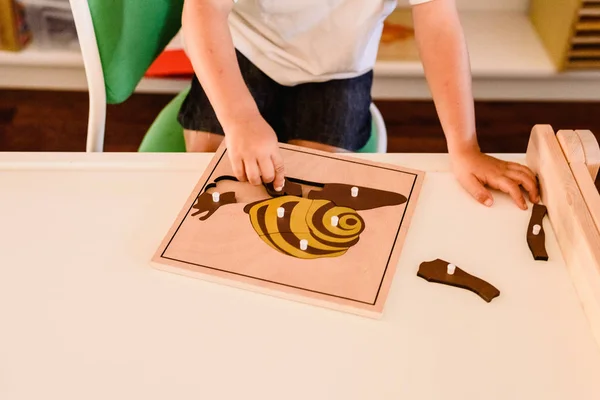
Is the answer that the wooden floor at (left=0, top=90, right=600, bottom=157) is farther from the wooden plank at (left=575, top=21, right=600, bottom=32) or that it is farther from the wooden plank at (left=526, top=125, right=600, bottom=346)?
the wooden plank at (left=526, top=125, right=600, bottom=346)

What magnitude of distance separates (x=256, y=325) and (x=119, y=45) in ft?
1.64

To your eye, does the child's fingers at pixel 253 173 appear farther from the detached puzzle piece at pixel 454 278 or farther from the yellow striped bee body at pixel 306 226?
the detached puzzle piece at pixel 454 278

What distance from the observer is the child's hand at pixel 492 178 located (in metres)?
0.72

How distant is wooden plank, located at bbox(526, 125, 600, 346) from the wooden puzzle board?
0.13 meters

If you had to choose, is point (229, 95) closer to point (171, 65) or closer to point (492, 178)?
point (492, 178)

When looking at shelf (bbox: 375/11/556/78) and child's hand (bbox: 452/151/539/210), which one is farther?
shelf (bbox: 375/11/556/78)

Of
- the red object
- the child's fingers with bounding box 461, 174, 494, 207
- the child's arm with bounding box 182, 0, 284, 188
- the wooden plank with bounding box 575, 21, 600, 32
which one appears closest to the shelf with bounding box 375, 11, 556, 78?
the wooden plank with bounding box 575, 21, 600, 32

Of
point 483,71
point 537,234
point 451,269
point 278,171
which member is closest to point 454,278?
point 451,269

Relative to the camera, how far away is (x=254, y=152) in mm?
737

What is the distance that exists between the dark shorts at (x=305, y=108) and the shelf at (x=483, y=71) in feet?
2.49

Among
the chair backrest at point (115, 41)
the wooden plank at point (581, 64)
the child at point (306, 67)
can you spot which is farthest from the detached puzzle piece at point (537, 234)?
the wooden plank at point (581, 64)

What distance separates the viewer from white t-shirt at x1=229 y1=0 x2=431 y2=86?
98 cm

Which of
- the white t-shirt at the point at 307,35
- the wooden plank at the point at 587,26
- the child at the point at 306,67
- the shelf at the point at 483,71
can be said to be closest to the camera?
the child at the point at 306,67

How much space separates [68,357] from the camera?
56 cm
